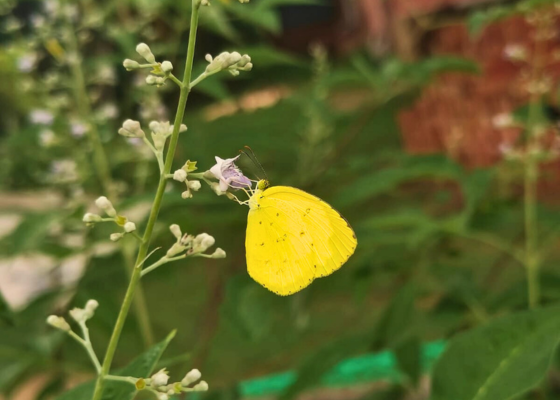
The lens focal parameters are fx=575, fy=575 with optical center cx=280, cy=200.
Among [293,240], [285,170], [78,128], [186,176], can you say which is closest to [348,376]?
[285,170]

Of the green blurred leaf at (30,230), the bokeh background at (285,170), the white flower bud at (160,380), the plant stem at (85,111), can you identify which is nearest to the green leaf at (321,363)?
the bokeh background at (285,170)

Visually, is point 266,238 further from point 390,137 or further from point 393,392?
point 390,137

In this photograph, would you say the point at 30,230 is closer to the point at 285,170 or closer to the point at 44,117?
the point at 44,117

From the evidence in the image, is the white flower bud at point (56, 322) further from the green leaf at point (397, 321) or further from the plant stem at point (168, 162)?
the green leaf at point (397, 321)

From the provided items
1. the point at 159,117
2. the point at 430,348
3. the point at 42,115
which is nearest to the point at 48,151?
the point at 42,115

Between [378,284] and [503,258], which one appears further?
[378,284]
